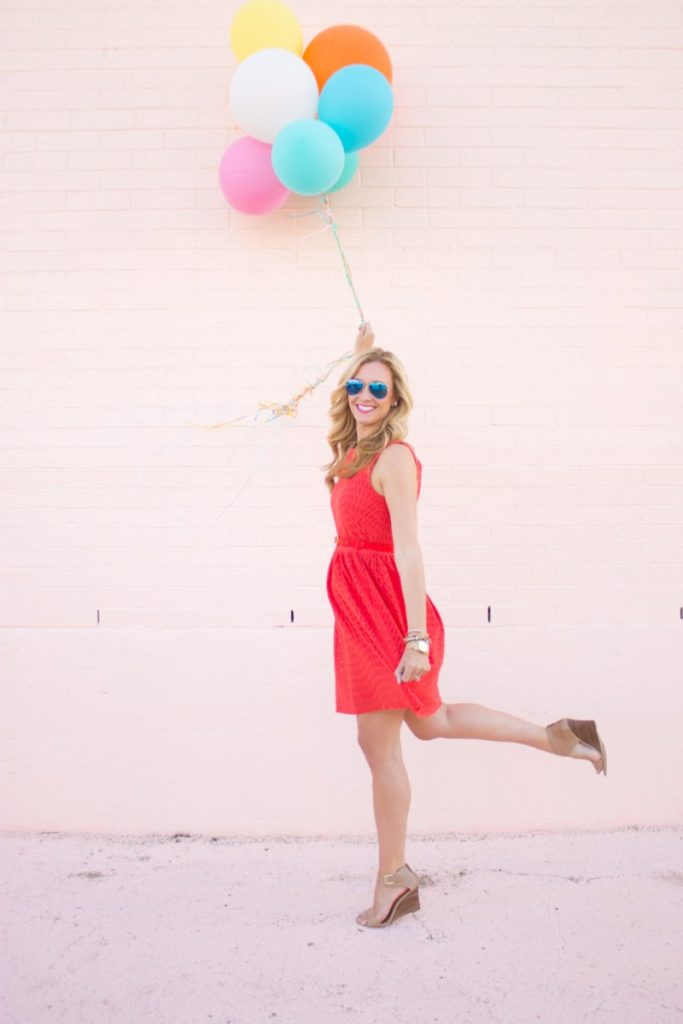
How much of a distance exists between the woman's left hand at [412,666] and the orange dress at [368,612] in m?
0.11

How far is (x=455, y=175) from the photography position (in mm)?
3330

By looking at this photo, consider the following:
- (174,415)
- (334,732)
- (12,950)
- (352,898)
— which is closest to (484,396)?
(174,415)

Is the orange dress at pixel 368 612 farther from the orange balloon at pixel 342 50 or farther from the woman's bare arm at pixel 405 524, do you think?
the orange balloon at pixel 342 50

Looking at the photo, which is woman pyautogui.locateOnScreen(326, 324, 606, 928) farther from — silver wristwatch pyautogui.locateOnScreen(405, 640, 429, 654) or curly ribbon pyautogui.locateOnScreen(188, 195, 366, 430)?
curly ribbon pyautogui.locateOnScreen(188, 195, 366, 430)

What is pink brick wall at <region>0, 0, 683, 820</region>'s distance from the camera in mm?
3305

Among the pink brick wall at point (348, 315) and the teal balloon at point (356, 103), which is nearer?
the teal balloon at point (356, 103)

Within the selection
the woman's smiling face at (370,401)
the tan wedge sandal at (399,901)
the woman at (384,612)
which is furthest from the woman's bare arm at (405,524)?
the tan wedge sandal at (399,901)

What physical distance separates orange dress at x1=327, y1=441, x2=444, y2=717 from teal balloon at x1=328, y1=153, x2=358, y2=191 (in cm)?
109

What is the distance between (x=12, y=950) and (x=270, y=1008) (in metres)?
0.78

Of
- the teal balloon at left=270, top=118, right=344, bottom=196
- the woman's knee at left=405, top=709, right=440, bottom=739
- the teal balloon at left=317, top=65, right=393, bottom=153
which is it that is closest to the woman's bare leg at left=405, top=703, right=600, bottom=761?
the woman's knee at left=405, top=709, right=440, bottom=739

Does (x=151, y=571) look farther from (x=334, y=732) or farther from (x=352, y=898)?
(x=352, y=898)

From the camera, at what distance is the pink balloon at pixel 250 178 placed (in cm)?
302

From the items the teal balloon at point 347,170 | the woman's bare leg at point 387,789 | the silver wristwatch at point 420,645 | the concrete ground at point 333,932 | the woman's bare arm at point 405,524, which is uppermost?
the teal balloon at point 347,170

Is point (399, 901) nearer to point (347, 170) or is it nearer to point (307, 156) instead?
point (307, 156)
